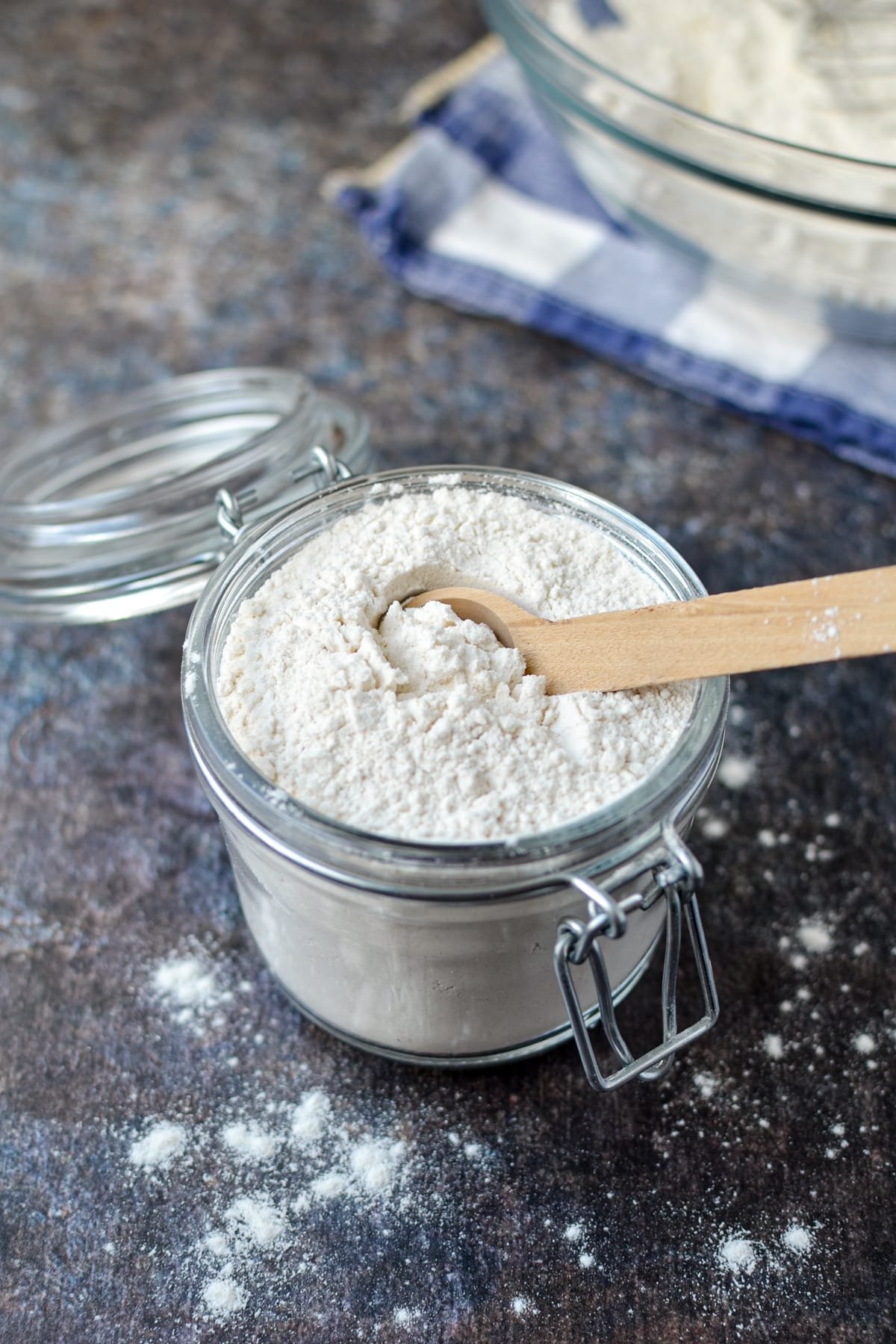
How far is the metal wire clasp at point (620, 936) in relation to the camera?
53cm

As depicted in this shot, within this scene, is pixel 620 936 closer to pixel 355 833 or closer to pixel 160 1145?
pixel 355 833

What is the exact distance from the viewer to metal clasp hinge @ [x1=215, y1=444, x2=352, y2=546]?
2.39 feet

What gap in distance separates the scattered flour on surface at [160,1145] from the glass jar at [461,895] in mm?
95

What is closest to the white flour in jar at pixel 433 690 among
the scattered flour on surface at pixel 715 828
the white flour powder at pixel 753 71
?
the scattered flour on surface at pixel 715 828

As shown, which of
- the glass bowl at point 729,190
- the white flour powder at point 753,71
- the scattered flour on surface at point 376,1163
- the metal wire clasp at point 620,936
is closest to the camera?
the metal wire clasp at point 620,936

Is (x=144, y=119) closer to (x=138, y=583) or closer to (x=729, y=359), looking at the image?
(x=729, y=359)

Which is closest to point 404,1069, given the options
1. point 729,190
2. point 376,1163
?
point 376,1163

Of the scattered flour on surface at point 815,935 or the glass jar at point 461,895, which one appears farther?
the scattered flour on surface at point 815,935

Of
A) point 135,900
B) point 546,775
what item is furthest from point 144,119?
point 546,775

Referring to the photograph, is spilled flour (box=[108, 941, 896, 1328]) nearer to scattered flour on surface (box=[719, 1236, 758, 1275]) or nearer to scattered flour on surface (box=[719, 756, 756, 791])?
scattered flour on surface (box=[719, 1236, 758, 1275])

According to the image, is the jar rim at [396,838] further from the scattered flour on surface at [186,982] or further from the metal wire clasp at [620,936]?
the scattered flour on surface at [186,982]

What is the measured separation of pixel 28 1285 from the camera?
2.00ft

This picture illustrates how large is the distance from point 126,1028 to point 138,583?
0.88ft

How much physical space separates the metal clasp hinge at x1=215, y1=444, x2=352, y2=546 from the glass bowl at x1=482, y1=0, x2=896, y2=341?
0.38m
